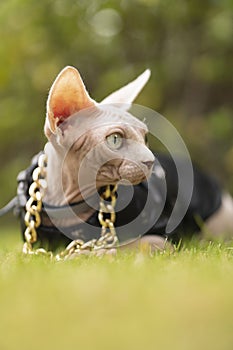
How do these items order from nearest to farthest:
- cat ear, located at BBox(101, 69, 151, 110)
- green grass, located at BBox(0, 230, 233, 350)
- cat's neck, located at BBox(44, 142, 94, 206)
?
green grass, located at BBox(0, 230, 233, 350) < cat's neck, located at BBox(44, 142, 94, 206) < cat ear, located at BBox(101, 69, 151, 110)

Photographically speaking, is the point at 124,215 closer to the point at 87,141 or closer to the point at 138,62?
the point at 87,141

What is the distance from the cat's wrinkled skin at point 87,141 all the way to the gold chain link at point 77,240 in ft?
0.22

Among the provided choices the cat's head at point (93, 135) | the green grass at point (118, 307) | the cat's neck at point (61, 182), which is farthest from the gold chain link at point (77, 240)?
the green grass at point (118, 307)

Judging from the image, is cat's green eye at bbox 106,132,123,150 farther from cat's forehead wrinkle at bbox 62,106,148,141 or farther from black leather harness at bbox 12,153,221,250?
black leather harness at bbox 12,153,221,250

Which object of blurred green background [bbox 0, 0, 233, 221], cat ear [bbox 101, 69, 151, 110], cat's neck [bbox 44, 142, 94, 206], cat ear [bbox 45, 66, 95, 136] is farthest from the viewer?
blurred green background [bbox 0, 0, 233, 221]

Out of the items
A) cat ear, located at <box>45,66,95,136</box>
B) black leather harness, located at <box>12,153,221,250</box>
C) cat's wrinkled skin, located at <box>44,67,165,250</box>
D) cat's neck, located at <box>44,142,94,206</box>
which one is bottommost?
black leather harness, located at <box>12,153,221,250</box>

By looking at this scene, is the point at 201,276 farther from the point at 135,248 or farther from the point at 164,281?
the point at 135,248

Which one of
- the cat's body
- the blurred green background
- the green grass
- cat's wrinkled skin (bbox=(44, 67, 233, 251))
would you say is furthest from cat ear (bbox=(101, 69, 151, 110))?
the blurred green background

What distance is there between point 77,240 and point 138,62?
124 inches

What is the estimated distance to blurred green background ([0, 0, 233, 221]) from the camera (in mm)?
4605

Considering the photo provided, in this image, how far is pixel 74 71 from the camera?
1.97 m

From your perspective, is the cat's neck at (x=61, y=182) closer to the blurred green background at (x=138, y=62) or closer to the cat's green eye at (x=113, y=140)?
the cat's green eye at (x=113, y=140)

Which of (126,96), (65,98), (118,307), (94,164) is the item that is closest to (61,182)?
Result: (94,164)

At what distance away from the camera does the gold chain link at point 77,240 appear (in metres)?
2.17
